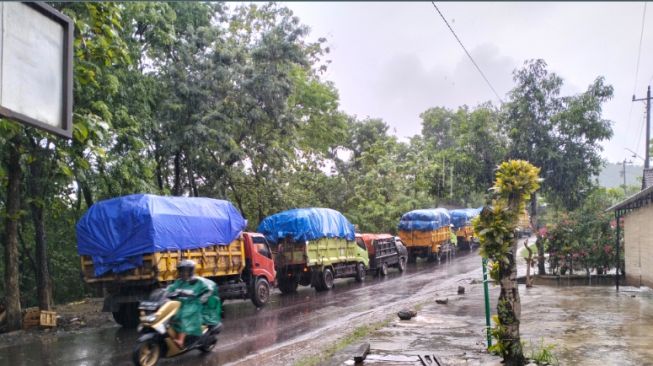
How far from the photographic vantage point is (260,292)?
15.7 metres

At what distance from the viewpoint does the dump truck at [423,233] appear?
30.8 metres

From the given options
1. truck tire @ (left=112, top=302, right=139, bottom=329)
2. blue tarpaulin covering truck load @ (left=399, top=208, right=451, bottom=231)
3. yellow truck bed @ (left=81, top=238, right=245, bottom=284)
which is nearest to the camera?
yellow truck bed @ (left=81, top=238, right=245, bottom=284)

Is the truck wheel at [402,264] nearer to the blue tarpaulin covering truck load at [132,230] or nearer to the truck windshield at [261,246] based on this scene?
the truck windshield at [261,246]

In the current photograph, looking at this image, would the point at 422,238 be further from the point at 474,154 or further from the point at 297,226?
the point at 297,226

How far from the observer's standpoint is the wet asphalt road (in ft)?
30.7

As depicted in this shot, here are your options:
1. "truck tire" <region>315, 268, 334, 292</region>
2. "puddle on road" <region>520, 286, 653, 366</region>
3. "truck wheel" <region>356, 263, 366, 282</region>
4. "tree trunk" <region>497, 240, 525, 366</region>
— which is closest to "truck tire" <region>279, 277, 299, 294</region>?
"truck tire" <region>315, 268, 334, 292</region>

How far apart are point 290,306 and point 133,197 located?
5645 mm

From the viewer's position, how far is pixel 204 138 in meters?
18.2

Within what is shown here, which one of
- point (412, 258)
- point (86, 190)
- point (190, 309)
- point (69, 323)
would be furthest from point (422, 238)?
point (190, 309)

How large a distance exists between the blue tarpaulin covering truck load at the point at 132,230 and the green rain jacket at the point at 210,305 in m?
3.57

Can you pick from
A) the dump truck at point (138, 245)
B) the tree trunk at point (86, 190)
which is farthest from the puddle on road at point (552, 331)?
the tree trunk at point (86, 190)

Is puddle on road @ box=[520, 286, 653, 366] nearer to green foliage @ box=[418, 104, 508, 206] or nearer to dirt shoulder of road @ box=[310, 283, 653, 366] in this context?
dirt shoulder of road @ box=[310, 283, 653, 366]

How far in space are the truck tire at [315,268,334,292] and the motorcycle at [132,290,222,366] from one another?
10877 mm

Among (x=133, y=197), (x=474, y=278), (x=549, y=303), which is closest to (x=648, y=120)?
(x=474, y=278)
